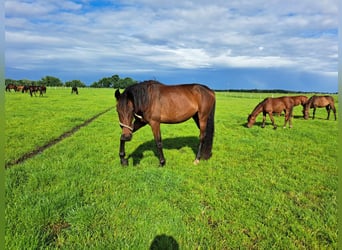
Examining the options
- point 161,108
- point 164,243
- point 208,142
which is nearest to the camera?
point 164,243

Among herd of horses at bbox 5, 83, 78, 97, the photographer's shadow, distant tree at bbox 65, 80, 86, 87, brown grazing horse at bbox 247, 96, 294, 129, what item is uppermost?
distant tree at bbox 65, 80, 86, 87

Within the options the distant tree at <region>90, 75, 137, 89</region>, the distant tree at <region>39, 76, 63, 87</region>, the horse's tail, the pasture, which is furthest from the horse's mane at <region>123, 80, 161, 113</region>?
the distant tree at <region>39, 76, 63, 87</region>

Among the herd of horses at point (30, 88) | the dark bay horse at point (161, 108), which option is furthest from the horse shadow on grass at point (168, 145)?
the herd of horses at point (30, 88)

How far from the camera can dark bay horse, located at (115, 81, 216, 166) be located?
17.9 ft

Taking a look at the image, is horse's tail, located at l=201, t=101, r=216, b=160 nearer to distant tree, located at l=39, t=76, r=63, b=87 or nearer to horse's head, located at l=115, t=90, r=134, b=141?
horse's head, located at l=115, t=90, r=134, b=141

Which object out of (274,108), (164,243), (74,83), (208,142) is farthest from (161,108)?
(74,83)

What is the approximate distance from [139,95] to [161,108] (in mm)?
734

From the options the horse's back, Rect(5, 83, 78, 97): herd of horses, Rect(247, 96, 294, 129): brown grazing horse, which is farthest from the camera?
Rect(5, 83, 78, 97): herd of horses

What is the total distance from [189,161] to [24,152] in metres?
5.17

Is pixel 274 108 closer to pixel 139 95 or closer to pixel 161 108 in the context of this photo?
pixel 161 108

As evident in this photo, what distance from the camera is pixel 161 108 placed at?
19.7 ft

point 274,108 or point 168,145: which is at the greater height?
point 274,108

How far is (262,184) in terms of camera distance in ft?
16.3

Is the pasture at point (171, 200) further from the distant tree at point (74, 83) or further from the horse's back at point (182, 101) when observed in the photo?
the distant tree at point (74, 83)
